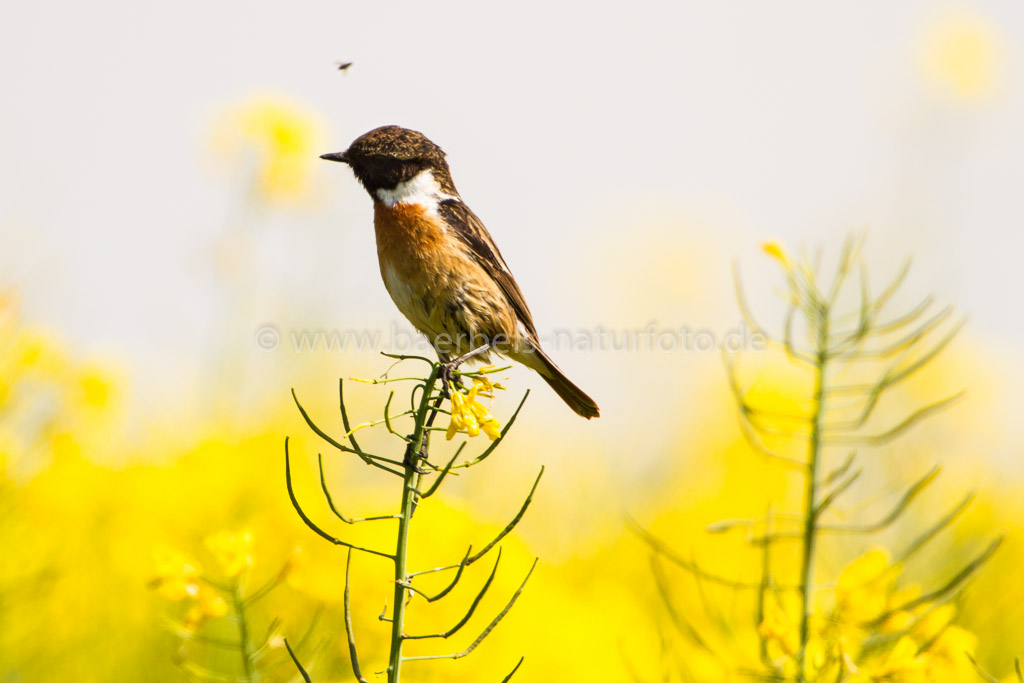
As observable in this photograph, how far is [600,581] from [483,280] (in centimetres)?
317

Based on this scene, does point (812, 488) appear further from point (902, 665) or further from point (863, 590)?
point (902, 665)

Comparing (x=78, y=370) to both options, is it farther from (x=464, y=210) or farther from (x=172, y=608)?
(x=464, y=210)

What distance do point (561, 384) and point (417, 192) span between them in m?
1.14

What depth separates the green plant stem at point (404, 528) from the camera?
2.04 m

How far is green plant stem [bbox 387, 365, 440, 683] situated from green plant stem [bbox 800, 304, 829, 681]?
134 centimetres

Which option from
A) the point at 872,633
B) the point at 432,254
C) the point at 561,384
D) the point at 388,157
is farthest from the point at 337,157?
the point at 872,633

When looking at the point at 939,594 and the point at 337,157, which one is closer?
the point at 939,594

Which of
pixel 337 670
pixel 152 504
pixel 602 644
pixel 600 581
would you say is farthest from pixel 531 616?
pixel 152 504

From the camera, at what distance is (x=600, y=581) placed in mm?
6844

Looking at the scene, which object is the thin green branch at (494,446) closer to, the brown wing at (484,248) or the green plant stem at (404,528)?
the green plant stem at (404,528)

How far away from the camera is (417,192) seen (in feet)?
14.7

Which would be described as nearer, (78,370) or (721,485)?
(78,370)

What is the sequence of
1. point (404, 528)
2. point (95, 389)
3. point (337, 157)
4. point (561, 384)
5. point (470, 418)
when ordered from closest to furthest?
point (404, 528), point (470, 418), point (337, 157), point (561, 384), point (95, 389)

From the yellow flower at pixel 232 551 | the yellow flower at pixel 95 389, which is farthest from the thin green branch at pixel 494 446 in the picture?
the yellow flower at pixel 95 389
